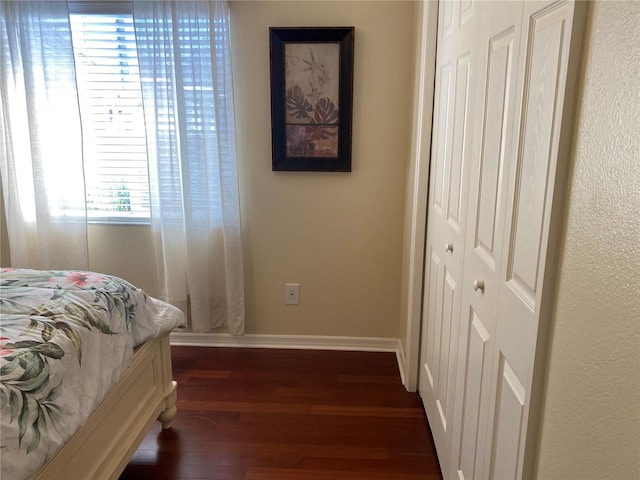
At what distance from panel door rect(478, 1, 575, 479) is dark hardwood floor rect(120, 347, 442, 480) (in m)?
0.90

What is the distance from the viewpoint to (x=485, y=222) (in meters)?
1.37

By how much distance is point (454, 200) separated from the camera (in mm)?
1785

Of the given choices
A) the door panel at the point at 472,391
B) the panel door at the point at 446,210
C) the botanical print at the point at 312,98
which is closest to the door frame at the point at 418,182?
the panel door at the point at 446,210

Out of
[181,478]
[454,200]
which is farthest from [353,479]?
[454,200]

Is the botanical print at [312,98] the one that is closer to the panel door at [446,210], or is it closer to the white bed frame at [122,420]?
the panel door at [446,210]

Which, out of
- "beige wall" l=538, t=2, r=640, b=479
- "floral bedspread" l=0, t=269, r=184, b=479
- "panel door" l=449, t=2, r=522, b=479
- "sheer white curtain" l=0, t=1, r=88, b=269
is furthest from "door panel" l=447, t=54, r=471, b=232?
"sheer white curtain" l=0, t=1, r=88, b=269

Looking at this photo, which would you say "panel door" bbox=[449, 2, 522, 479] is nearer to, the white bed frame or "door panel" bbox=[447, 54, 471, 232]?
"door panel" bbox=[447, 54, 471, 232]

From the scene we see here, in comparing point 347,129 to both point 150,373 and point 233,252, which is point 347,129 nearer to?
point 233,252

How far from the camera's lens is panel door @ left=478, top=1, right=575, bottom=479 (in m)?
0.90

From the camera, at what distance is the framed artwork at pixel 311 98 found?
2.61 metres

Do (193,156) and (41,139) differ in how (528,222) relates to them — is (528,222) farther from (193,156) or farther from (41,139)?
(41,139)

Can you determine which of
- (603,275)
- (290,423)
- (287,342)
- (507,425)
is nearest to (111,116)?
(287,342)

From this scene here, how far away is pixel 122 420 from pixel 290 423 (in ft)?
2.57

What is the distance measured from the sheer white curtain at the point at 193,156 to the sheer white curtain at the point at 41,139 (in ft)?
1.39
